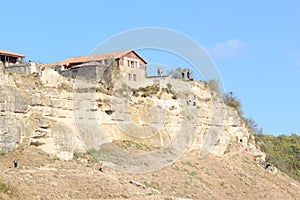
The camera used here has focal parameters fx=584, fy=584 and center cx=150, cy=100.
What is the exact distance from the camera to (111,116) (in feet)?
116

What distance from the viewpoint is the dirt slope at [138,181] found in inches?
957

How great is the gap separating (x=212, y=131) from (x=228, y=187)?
29.4 ft

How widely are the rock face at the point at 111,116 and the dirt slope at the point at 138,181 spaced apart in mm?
1030

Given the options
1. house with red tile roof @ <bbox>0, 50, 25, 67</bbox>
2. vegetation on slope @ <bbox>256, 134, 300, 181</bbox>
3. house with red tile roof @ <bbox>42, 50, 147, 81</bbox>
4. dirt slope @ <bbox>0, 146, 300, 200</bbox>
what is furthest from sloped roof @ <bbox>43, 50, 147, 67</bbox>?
vegetation on slope @ <bbox>256, 134, 300, 181</bbox>

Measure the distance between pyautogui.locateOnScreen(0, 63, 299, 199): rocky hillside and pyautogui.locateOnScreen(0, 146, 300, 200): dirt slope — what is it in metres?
0.06

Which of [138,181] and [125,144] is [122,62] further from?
[138,181]

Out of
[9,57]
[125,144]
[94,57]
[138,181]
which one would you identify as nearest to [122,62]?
[94,57]

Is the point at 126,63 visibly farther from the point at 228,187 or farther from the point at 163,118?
the point at 228,187

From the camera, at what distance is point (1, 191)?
22.1 meters

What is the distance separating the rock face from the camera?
28719mm

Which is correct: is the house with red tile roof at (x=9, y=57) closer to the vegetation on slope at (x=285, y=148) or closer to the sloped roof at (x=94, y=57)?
the sloped roof at (x=94, y=57)

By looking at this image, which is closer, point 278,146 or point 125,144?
point 125,144

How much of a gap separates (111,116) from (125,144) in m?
1.90

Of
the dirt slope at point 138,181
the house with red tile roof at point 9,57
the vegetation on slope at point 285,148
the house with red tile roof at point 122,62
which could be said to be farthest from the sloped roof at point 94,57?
the vegetation on slope at point 285,148
